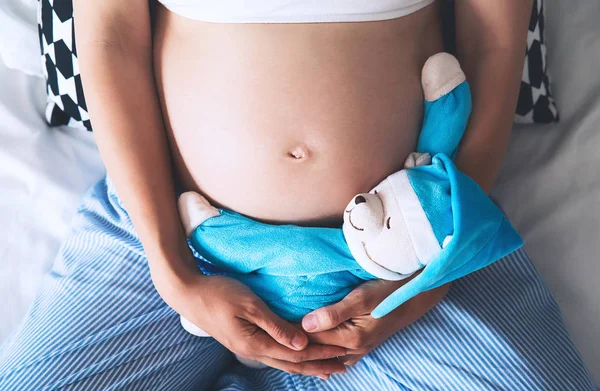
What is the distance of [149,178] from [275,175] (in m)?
0.19

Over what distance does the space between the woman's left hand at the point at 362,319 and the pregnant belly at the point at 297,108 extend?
0.12 m

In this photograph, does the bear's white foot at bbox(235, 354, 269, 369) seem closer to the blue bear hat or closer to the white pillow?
the blue bear hat

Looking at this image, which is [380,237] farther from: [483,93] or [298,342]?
[483,93]

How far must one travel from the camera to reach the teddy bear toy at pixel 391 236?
0.68 metres

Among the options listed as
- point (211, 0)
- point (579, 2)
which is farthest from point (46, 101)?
point (579, 2)

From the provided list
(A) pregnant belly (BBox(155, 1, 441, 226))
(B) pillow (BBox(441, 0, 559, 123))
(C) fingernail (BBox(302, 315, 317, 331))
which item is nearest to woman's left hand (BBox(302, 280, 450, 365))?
(C) fingernail (BBox(302, 315, 317, 331))

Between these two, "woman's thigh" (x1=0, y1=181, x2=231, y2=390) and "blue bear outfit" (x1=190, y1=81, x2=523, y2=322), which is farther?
"woman's thigh" (x1=0, y1=181, x2=231, y2=390)

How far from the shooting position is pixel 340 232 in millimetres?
750

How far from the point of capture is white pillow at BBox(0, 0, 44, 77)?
1146 mm

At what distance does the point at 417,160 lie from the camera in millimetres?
788

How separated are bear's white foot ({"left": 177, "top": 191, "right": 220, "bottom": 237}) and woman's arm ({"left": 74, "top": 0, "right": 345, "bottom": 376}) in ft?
0.05

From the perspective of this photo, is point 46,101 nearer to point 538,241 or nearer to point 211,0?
point 211,0

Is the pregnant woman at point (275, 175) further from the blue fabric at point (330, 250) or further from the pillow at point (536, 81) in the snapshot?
the pillow at point (536, 81)

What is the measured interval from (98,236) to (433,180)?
57 cm
